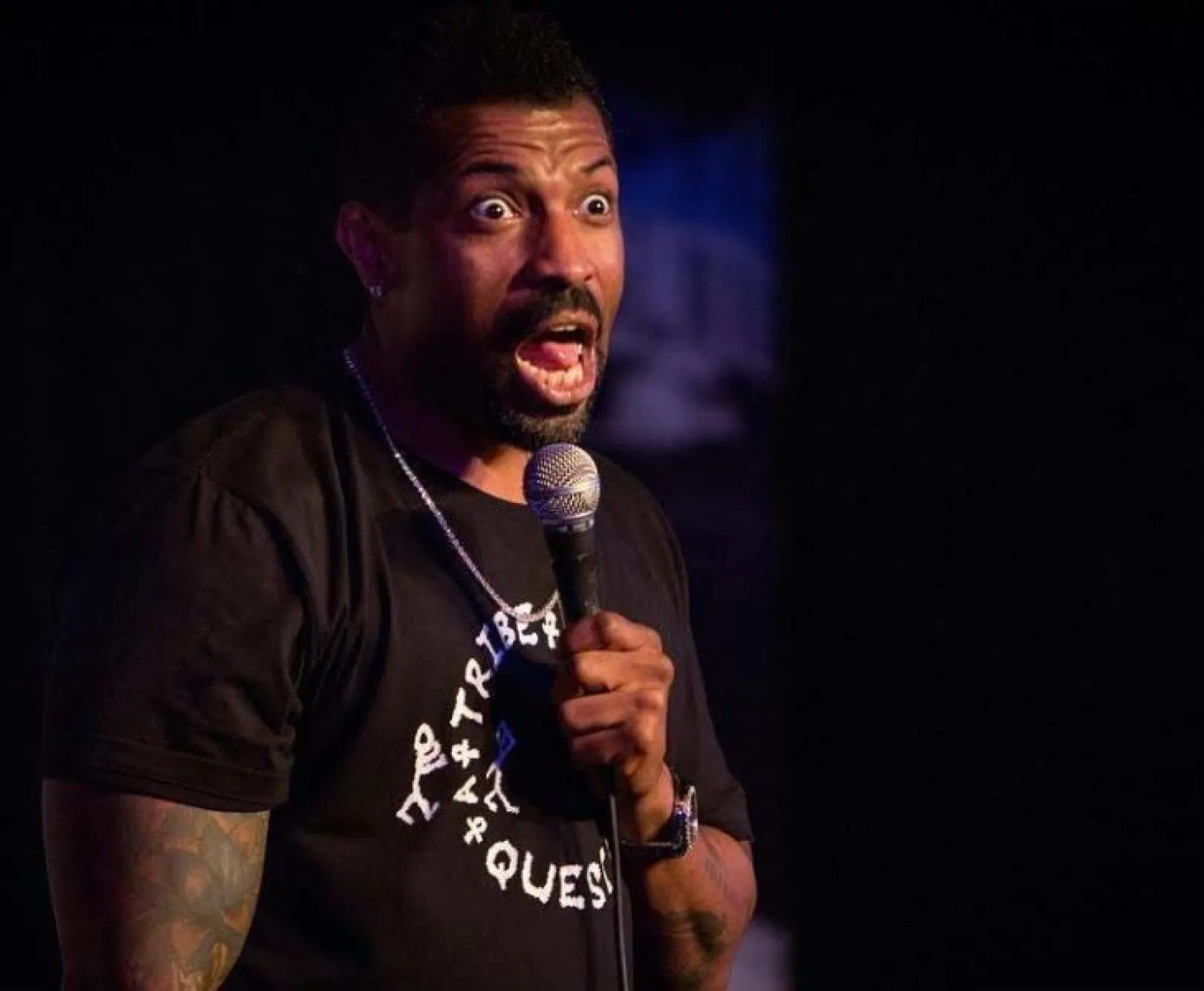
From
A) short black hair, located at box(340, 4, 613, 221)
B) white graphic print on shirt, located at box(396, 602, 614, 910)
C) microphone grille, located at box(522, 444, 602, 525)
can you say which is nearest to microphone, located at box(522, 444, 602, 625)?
microphone grille, located at box(522, 444, 602, 525)

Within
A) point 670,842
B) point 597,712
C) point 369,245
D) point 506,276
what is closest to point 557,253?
point 506,276

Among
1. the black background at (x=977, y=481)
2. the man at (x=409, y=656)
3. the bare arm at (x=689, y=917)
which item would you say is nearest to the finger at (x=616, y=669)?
the man at (x=409, y=656)

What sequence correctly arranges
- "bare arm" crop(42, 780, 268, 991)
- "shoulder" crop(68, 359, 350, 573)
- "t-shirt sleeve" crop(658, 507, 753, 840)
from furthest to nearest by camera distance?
"t-shirt sleeve" crop(658, 507, 753, 840), "shoulder" crop(68, 359, 350, 573), "bare arm" crop(42, 780, 268, 991)

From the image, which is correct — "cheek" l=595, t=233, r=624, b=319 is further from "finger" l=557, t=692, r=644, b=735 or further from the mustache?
"finger" l=557, t=692, r=644, b=735

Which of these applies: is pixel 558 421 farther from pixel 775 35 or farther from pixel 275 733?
pixel 775 35

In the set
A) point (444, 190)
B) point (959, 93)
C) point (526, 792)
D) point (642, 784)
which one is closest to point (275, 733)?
point (526, 792)

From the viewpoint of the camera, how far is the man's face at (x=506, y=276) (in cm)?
169

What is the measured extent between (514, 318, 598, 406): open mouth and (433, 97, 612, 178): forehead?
17cm

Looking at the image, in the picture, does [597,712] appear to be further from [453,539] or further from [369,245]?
[369,245]

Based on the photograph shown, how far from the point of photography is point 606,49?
10.5 feet

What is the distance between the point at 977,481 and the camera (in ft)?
10.8

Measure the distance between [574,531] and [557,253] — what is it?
0.30 metres

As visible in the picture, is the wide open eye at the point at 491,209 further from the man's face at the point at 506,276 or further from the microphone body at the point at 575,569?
the microphone body at the point at 575,569

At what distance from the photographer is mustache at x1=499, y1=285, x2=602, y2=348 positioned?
168cm
